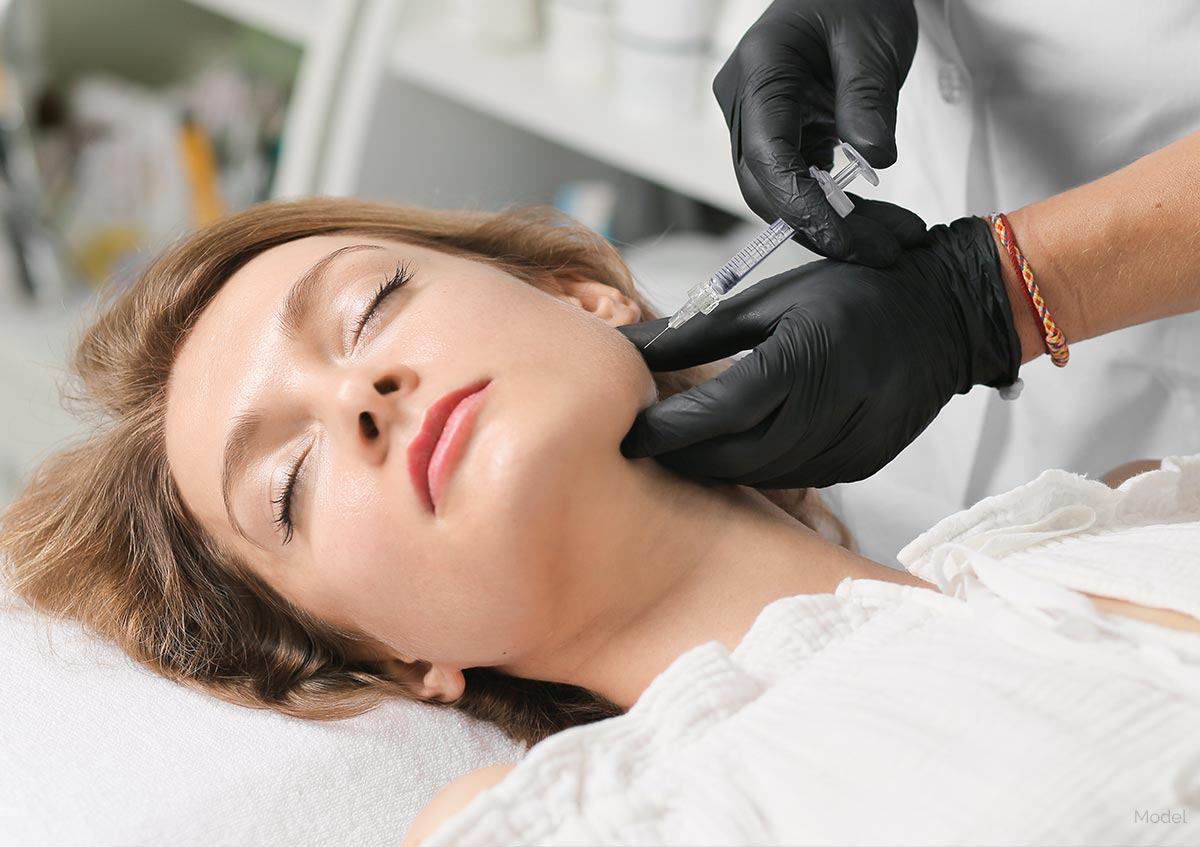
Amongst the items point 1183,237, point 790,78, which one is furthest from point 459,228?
point 1183,237

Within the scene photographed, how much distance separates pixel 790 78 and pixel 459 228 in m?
0.44

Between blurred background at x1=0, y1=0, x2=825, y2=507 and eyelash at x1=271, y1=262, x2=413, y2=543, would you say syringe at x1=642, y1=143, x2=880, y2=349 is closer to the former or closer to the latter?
eyelash at x1=271, y1=262, x2=413, y2=543

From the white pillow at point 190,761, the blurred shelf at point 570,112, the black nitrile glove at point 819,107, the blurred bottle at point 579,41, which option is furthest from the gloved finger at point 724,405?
the blurred bottle at point 579,41

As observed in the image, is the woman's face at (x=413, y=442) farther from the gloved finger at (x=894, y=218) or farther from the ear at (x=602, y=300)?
the gloved finger at (x=894, y=218)

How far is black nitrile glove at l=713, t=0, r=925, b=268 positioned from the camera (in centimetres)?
97

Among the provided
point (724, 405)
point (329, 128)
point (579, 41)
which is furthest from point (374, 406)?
point (329, 128)

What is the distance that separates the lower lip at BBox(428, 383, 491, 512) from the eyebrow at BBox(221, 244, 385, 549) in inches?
7.9

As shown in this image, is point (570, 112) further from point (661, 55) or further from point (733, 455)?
point (733, 455)

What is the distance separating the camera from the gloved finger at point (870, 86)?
38.3 inches

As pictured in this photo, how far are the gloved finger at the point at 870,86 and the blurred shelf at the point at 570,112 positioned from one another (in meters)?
0.56

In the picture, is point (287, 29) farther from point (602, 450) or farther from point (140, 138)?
point (602, 450)

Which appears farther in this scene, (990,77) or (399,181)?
(399,181)

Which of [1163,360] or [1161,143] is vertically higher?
[1161,143]

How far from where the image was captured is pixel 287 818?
3.14ft
